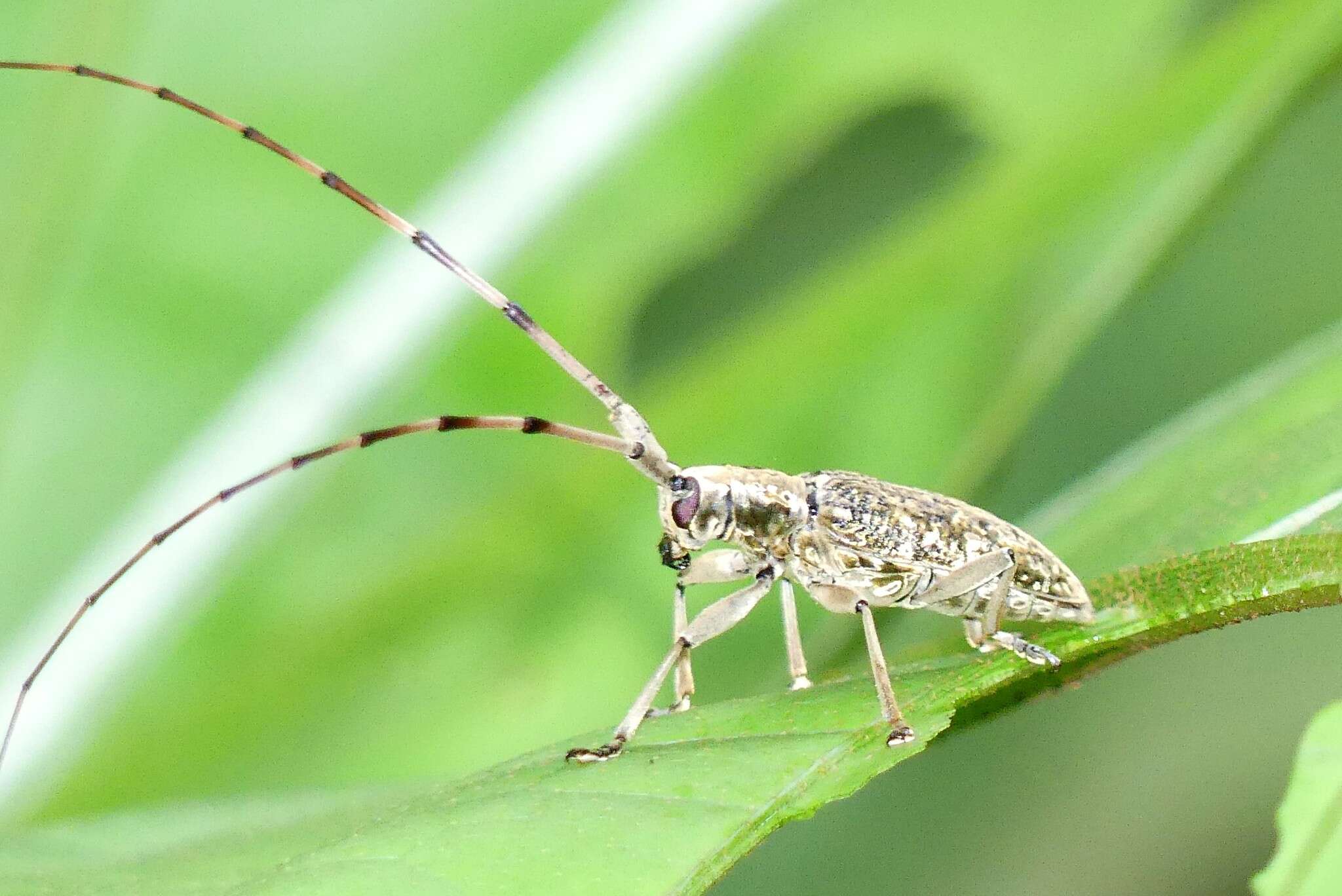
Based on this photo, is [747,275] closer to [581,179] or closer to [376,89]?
[581,179]

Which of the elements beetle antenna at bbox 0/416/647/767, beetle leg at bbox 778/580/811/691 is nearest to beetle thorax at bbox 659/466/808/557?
beetle leg at bbox 778/580/811/691

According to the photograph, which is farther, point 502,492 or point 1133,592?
point 502,492

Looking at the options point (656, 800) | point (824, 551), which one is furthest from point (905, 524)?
point (656, 800)

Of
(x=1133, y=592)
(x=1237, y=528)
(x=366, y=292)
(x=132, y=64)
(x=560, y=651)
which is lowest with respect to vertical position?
(x=1133, y=592)

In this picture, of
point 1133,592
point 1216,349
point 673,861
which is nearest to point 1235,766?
point 1216,349

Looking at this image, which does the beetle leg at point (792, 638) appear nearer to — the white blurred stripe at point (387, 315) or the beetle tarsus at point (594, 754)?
the beetle tarsus at point (594, 754)

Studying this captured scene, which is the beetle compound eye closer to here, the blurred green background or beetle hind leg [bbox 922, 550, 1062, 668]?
the blurred green background
